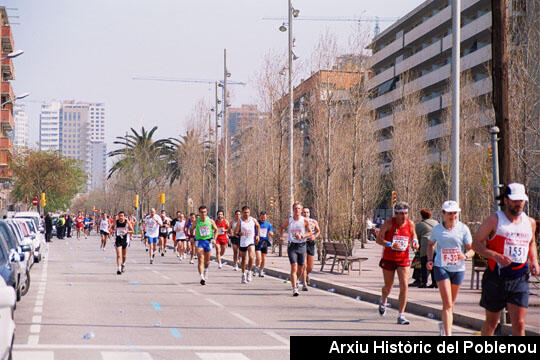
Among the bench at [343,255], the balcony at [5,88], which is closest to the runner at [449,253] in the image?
the bench at [343,255]

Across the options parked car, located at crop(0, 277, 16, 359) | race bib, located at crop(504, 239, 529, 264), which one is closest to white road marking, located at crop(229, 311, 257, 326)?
race bib, located at crop(504, 239, 529, 264)

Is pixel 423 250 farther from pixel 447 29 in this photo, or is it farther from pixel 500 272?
pixel 447 29

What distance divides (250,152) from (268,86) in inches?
833

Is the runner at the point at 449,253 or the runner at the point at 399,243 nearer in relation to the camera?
the runner at the point at 449,253

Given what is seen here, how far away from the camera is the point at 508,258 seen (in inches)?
332

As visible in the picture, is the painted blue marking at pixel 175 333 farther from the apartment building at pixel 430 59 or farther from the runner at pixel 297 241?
the apartment building at pixel 430 59

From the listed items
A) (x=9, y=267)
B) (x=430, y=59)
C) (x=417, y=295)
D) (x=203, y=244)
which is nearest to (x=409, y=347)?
(x=9, y=267)

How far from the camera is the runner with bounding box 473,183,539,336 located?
8469 millimetres

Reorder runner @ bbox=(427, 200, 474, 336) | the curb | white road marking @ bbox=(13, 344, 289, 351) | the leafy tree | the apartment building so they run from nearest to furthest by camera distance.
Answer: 1. white road marking @ bbox=(13, 344, 289, 351)
2. runner @ bbox=(427, 200, 474, 336)
3. the curb
4. the apartment building
5. the leafy tree

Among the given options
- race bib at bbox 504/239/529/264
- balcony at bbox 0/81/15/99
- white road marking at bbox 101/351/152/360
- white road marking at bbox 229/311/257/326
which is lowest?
white road marking at bbox 101/351/152/360

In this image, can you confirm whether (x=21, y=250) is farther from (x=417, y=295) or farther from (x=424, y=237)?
(x=424, y=237)

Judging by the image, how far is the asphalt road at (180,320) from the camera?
10.3m

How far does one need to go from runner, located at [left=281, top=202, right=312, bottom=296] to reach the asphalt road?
544 millimetres

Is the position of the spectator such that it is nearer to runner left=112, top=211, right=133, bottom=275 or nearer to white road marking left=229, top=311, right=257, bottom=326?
white road marking left=229, top=311, right=257, bottom=326
